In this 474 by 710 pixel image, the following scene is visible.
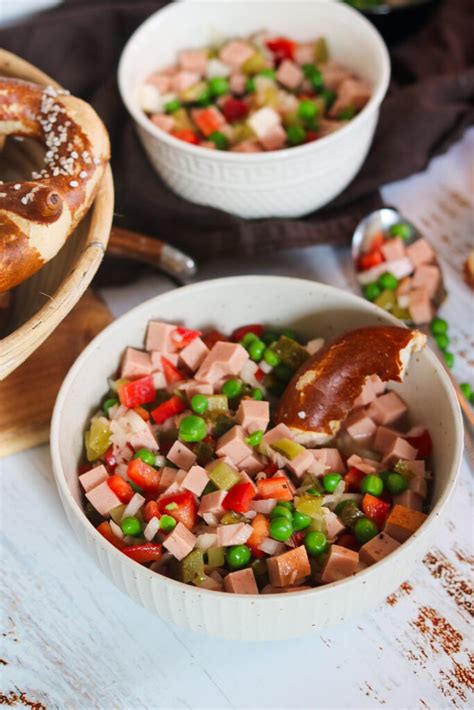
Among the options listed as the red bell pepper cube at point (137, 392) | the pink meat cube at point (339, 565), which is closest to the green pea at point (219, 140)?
the red bell pepper cube at point (137, 392)

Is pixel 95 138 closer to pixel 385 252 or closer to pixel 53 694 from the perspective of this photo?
pixel 385 252

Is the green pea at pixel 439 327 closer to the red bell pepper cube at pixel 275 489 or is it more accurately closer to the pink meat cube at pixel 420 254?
the pink meat cube at pixel 420 254

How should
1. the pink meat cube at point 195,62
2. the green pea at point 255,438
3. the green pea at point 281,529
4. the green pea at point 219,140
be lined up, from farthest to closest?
1. the pink meat cube at point 195,62
2. the green pea at point 219,140
3. the green pea at point 255,438
4. the green pea at point 281,529

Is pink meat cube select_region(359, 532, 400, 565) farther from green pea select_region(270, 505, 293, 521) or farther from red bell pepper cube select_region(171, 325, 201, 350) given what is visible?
red bell pepper cube select_region(171, 325, 201, 350)

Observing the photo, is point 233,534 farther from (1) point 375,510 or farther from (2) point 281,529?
(1) point 375,510

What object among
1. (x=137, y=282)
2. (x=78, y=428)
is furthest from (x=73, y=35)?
(x=78, y=428)

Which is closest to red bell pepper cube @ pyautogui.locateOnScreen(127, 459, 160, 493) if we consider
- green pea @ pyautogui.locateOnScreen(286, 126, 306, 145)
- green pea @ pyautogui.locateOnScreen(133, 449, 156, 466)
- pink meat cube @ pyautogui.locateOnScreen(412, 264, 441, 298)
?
green pea @ pyautogui.locateOnScreen(133, 449, 156, 466)
